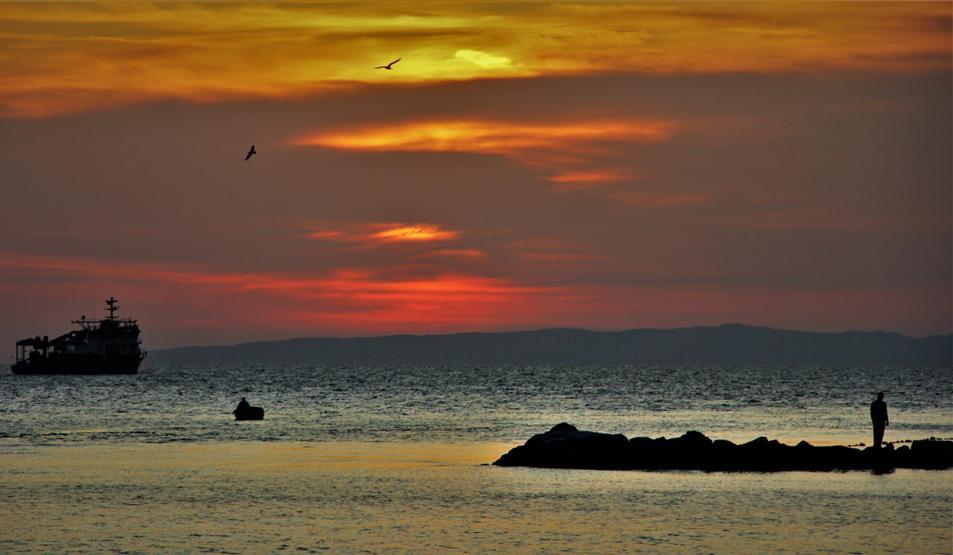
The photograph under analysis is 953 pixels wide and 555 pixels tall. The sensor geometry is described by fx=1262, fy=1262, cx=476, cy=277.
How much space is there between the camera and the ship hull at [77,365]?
600 ft

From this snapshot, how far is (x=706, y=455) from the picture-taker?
140ft

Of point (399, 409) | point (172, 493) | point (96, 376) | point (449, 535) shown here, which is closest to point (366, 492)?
point (172, 493)

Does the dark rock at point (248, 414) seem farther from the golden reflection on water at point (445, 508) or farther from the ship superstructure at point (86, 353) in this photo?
the ship superstructure at point (86, 353)

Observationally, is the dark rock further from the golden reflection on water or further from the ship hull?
the ship hull

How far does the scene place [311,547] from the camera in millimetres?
26938

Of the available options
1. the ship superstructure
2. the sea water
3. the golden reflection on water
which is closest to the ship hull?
the ship superstructure

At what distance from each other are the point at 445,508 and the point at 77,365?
16077 cm

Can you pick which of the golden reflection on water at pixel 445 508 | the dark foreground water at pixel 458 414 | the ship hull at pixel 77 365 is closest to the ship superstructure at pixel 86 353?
the ship hull at pixel 77 365

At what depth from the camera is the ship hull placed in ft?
600

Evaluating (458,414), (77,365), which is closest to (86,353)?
(77,365)

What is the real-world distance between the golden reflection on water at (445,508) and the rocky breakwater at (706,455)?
1652 mm

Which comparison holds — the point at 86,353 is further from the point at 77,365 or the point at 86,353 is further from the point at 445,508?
the point at 445,508

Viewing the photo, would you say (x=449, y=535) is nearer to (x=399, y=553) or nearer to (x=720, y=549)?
(x=399, y=553)

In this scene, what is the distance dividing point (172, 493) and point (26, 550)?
9587 mm
